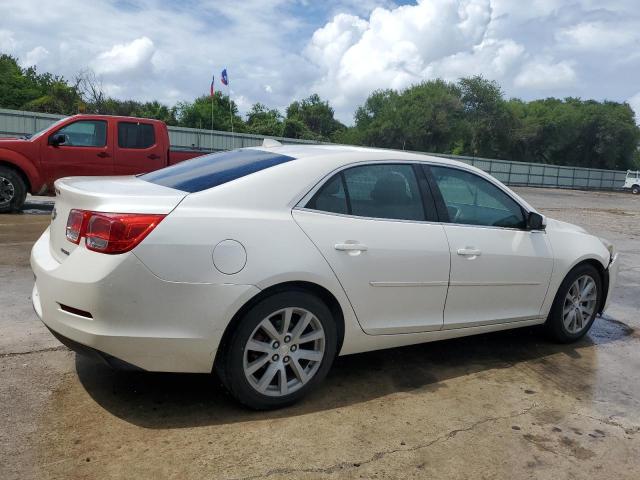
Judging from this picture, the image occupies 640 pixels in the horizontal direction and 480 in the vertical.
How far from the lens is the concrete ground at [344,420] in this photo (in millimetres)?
2781

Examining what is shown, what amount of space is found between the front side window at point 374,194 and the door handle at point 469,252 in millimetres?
360

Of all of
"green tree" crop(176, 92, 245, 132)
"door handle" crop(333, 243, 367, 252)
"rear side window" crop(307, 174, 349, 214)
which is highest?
"green tree" crop(176, 92, 245, 132)

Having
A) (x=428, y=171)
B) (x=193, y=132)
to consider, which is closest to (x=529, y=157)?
(x=193, y=132)

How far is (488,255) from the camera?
411cm

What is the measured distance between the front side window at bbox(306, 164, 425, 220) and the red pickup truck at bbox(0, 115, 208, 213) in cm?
771

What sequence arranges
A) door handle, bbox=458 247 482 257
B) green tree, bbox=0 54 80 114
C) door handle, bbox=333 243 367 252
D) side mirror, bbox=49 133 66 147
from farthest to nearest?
1. green tree, bbox=0 54 80 114
2. side mirror, bbox=49 133 66 147
3. door handle, bbox=458 247 482 257
4. door handle, bbox=333 243 367 252

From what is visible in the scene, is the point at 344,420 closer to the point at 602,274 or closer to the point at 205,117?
the point at 602,274

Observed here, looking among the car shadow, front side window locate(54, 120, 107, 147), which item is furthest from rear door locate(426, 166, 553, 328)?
front side window locate(54, 120, 107, 147)

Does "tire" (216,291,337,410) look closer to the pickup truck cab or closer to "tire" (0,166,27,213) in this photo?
"tire" (0,166,27,213)

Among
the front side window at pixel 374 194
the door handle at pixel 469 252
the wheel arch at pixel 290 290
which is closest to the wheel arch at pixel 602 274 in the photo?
the door handle at pixel 469 252

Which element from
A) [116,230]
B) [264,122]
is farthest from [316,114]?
[116,230]

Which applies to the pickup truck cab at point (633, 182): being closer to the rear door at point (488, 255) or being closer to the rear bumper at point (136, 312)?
the rear door at point (488, 255)

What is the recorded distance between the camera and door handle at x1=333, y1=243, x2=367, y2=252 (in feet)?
11.1

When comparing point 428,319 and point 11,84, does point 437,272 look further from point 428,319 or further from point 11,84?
point 11,84
